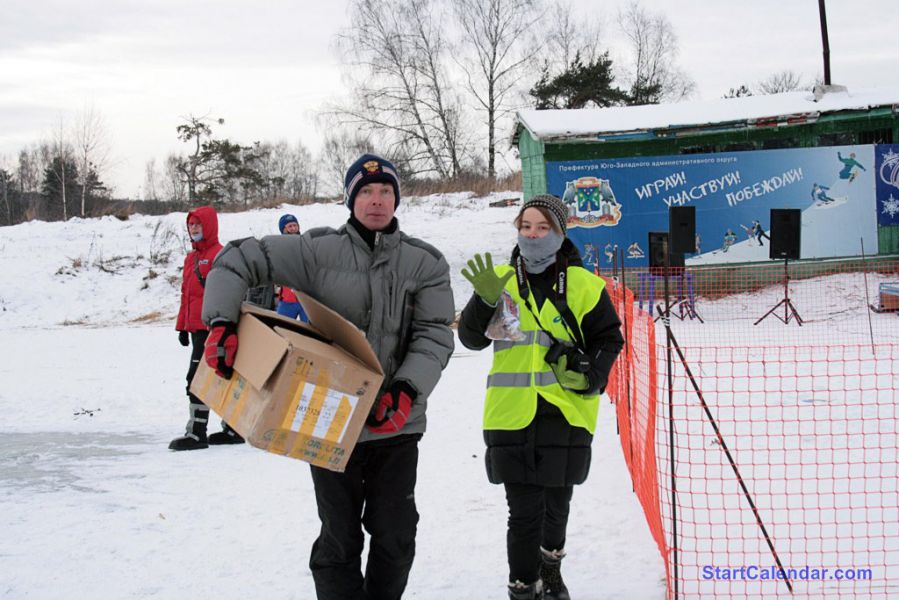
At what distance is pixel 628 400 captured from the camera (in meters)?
5.69

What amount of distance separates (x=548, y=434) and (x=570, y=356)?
333 mm

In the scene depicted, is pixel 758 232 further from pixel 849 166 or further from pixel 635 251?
pixel 635 251

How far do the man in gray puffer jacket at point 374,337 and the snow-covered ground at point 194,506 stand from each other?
2.87ft

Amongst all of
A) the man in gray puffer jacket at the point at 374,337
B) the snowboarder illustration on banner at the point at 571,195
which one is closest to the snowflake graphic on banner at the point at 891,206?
the snowboarder illustration on banner at the point at 571,195

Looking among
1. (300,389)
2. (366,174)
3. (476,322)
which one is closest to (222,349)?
(300,389)

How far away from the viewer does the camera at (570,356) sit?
3.25 m

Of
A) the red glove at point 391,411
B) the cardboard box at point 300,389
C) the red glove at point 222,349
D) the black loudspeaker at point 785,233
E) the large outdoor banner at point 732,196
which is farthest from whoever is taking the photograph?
the large outdoor banner at point 732,196

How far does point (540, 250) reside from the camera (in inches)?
132

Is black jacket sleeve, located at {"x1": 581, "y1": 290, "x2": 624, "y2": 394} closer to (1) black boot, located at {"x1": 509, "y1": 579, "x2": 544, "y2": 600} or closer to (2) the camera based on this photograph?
(2) the camera

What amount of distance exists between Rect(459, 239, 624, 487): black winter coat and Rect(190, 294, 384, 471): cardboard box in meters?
0.76

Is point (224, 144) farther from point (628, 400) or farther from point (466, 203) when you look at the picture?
point (628, 400)

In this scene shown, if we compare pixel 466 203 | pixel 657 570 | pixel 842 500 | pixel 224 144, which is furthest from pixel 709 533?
pixel 224 144

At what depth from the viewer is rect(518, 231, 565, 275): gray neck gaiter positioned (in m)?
3.35

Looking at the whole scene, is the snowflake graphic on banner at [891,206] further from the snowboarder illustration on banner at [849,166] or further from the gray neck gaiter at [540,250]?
the gray neck gaiter at [540,250]
